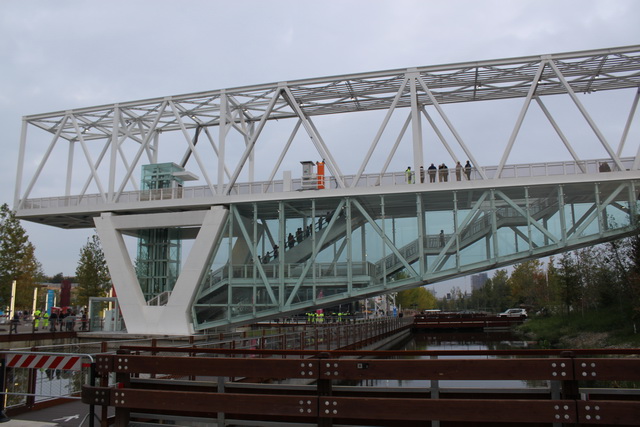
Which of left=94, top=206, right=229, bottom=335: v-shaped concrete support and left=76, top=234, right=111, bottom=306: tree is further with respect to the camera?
left=76, top=234, right=111, bottom=306: tree

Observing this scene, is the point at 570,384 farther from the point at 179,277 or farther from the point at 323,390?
the point at 179,277

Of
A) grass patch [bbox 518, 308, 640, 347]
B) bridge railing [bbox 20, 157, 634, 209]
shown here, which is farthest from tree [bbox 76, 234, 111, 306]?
grass patch [bbox 518, 308, 640, 347]

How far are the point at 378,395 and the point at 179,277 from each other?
27981 mm

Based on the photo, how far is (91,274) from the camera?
181 ft

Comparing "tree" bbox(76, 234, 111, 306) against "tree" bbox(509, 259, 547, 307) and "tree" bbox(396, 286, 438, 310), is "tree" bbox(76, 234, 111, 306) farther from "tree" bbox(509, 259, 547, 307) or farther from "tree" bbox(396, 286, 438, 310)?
"tree" bbox(396, 286, 438, 310)

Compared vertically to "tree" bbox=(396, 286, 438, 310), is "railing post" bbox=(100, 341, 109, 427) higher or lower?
lower

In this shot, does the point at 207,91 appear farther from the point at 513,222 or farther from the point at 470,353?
the point at 470,353

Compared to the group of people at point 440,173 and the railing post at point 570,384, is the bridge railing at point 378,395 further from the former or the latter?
the group of people at point 440,173

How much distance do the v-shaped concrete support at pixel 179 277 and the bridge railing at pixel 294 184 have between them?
1.41m

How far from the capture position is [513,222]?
2997cm

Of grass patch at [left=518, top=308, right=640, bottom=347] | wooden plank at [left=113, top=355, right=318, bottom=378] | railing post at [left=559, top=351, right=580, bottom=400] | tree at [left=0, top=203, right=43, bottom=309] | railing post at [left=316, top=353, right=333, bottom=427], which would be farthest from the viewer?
tree at [left=0, top=203, right=43, bottom=309]

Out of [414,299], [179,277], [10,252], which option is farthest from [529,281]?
[10,252]

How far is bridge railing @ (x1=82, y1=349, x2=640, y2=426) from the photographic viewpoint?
18.2ft

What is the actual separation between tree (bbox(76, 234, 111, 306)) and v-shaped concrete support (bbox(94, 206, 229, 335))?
66.4ft
